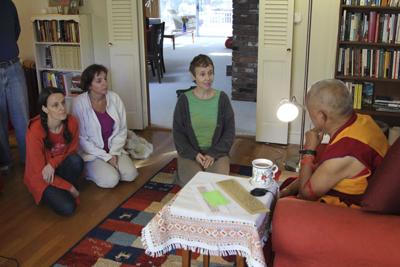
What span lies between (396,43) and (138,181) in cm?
227

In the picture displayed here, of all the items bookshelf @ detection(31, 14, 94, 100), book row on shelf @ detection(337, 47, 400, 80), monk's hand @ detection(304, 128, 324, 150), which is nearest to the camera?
monk's hand @ detection(304, 128, 324, 150)

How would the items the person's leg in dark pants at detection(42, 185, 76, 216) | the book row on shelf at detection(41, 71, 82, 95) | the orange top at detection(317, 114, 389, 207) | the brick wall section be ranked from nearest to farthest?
1. the orange top at detection(317, 114, 389, 207)
2. the person's leg in dark pants at detection(42, 185, 76, 216)
3. the book row on shelf at detection(41, 71, 82, 95)
4. the brick wall section

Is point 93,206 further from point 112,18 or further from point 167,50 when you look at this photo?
point 167,50

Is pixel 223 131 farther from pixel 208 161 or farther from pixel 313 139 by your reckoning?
pixel 313 139

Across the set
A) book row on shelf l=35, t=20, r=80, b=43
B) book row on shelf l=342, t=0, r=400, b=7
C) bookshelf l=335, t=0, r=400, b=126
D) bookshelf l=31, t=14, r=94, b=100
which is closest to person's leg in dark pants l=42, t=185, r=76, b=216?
bookshelf l=31, t=14, r=94, b=100

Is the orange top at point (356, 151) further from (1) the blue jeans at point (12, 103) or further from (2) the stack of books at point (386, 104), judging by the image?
(1) the blue jeans at point (12, 103)

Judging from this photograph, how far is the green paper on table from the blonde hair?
52 centimetres

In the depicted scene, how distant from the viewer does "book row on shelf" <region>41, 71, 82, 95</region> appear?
4570 mm

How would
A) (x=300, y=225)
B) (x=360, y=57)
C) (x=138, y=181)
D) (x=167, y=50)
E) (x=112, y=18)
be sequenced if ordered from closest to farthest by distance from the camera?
(x=300, y=225)
(x=138, y=181)
(x=360, y=57)
(x=112, y=18)
(x=167, y=50)

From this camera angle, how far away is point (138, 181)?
336 cm

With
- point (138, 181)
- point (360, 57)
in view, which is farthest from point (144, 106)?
point (360, 57)

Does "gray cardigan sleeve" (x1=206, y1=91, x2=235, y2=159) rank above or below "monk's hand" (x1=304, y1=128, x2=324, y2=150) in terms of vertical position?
below

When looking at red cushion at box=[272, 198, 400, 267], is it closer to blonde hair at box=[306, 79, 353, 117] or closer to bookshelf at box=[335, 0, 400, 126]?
blonde hair at box=[306, 79, 353, 117]

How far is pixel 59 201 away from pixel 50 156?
0.34 meters
